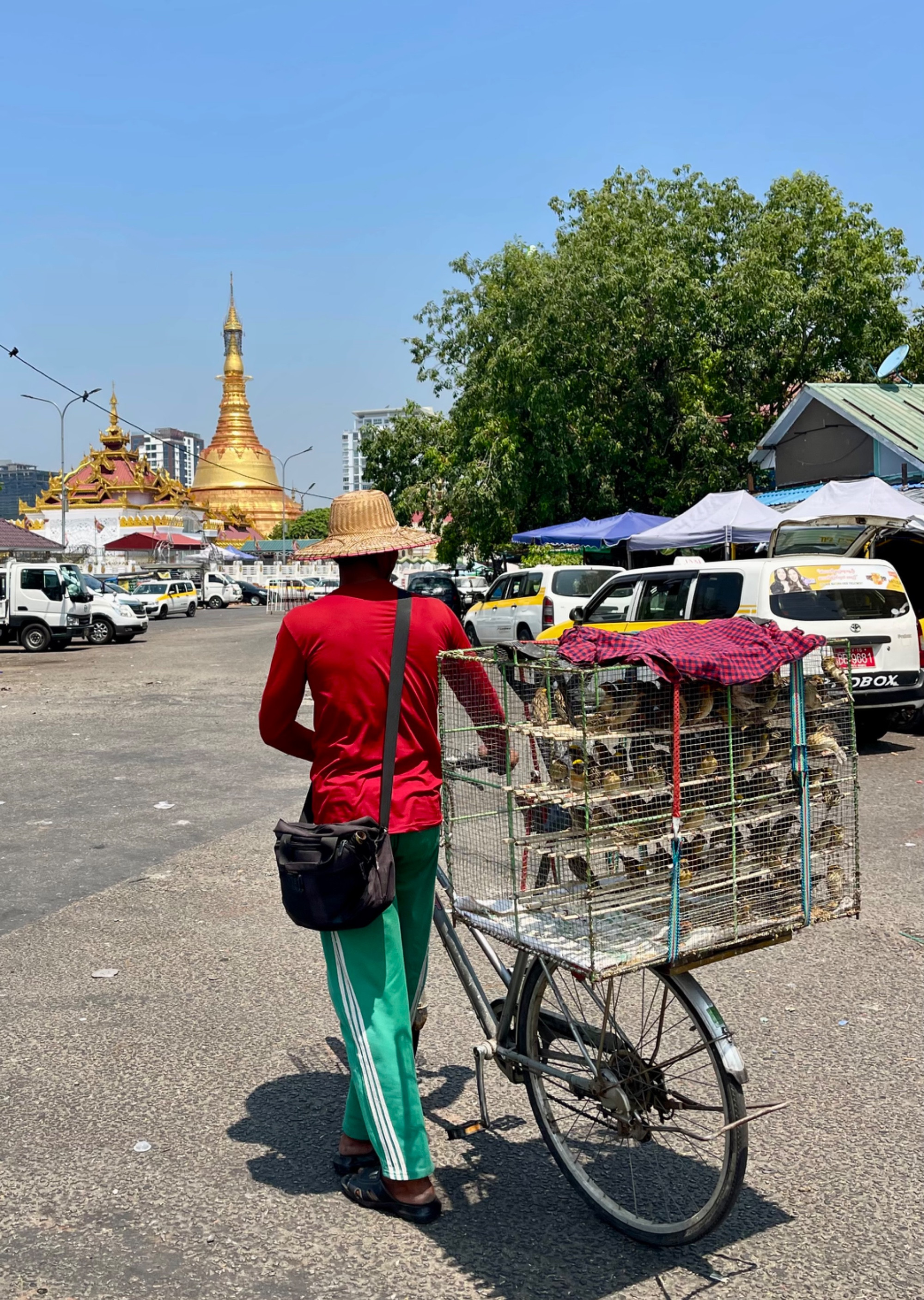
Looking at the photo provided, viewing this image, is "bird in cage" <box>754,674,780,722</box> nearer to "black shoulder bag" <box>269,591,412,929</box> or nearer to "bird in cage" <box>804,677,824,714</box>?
"bird in cage" <box>804,677,824,714</box>

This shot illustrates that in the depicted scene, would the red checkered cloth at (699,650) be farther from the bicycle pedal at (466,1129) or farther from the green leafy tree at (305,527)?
the green leafy tree at (305,527)

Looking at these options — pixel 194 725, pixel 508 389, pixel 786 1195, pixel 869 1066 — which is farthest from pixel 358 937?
pixel 508 389

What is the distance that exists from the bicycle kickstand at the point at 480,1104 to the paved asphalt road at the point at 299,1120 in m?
0.10

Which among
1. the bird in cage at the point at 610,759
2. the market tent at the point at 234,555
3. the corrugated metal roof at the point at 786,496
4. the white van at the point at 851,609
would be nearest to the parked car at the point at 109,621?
the corrugated metal roof at the point at 786,496

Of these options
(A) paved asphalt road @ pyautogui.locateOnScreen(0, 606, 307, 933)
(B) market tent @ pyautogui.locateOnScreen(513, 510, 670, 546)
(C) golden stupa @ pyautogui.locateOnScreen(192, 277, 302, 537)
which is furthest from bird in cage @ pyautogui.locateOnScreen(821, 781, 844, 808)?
(C) golden stupa @ pyautogui.locateOnScreen(192, 277, 302, 537)

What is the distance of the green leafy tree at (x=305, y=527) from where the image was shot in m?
109

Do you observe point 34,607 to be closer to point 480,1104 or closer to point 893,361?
point 893,361

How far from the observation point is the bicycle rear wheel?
317 centimetres

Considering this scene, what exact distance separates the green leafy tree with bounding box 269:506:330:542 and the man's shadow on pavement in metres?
102

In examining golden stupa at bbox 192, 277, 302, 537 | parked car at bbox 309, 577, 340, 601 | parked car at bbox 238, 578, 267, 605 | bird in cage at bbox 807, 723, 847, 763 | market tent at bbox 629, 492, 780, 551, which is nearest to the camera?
bird in cage at bbox 807, 723, 847, 763

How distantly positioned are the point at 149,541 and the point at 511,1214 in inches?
2885

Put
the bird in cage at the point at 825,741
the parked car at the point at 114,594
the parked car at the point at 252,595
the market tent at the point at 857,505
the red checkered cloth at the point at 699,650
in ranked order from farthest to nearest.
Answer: the parked car at the point at 252,595, the parked car at the point at 114,594, the market tent at the point at 857,505, the bird in cage at the point at 825,741, the red checkered cloth at the point at 699,650

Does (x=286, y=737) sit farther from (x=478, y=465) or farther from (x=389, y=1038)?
(x=478, y=465)

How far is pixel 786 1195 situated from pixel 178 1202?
5.63 feet
